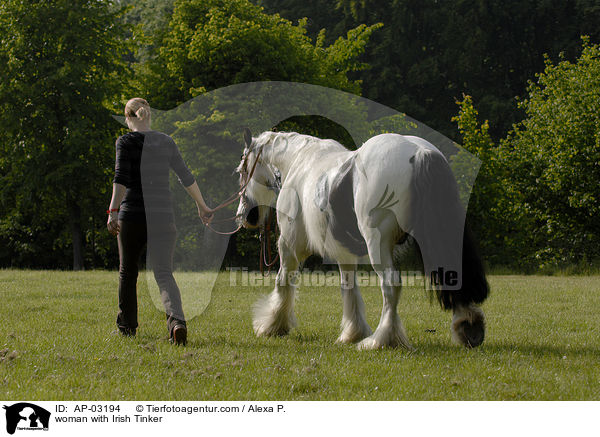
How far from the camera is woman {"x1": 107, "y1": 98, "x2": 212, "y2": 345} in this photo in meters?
5.83

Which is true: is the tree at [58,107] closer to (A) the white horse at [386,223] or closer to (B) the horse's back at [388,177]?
(A) the white horse at [386,223]

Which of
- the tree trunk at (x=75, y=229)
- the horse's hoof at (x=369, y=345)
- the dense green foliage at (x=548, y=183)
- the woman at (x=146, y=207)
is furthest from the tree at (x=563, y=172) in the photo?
the woman at (x=146, y=207)

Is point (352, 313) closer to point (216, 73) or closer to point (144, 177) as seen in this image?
point (144, 177)

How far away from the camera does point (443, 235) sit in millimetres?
5238

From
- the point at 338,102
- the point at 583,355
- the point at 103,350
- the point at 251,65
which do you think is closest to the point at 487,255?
the point at 338,102

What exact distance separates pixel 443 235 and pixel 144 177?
284 centimetres

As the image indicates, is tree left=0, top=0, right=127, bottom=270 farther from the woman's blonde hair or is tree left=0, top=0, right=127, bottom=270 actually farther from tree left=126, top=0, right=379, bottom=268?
the woman's blonde hair

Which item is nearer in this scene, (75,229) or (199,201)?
(199,201)

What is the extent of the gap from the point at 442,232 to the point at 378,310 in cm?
365

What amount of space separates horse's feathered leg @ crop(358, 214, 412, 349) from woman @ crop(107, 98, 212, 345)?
5.82ft

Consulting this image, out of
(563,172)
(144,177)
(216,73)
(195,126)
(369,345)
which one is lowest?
Answer: (369,345)
